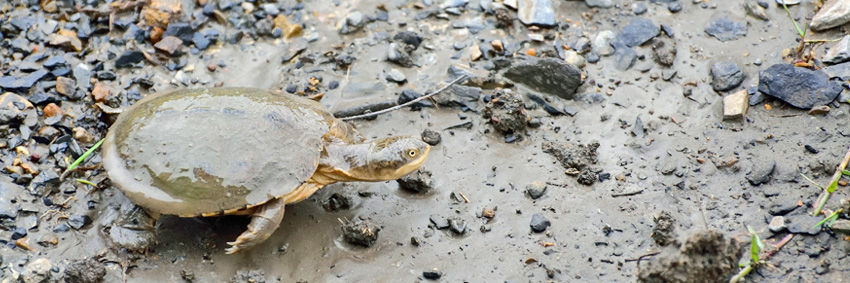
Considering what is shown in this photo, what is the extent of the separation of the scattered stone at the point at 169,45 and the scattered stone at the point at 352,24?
128 cm

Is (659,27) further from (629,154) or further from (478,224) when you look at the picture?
(478,224)

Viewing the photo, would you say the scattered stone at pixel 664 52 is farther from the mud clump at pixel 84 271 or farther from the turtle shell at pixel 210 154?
the mud clump at pixel 84 271

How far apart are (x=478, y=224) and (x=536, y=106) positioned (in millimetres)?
1192

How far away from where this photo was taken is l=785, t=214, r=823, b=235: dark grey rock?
3574 millimetres

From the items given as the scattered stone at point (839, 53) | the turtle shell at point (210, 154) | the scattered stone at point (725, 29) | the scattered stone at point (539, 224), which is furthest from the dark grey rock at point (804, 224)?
the turtle shell at point (210, 154)

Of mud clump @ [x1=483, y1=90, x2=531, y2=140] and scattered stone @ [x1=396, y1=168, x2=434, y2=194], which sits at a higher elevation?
mud clump @ [x1=483, y1=90, x2=531, y2=140]

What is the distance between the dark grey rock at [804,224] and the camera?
3574 mm

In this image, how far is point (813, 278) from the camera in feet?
11.2

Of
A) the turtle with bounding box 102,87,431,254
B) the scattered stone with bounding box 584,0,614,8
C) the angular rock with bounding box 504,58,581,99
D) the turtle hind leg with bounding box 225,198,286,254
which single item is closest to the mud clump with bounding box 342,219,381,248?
the turtle with bounding box 102,87,431,254

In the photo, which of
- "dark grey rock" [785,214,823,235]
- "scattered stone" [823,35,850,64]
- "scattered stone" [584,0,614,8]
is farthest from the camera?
"scattered stone" [584,0,614,8]

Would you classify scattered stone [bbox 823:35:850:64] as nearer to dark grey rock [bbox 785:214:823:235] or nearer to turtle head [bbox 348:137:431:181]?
dark grey rock [bbox 785:214:823:235]

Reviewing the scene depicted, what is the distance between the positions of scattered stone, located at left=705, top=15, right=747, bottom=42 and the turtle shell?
319 centimetres

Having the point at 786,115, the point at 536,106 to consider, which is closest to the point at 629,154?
the point at 536,106

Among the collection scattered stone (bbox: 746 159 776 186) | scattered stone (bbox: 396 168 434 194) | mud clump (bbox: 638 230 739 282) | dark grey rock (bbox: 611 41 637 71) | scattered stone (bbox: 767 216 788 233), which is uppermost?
mud clump (bbox: 638 230 739 282)
